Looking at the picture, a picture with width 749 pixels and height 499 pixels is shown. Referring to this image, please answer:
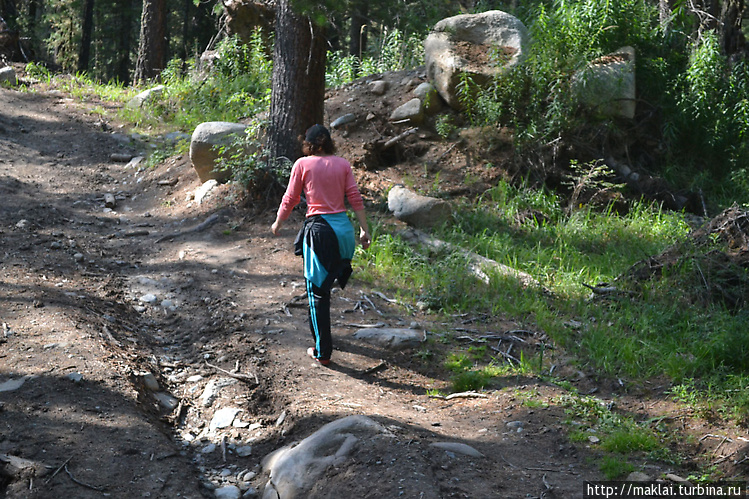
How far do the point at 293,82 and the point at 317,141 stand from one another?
3130 mm

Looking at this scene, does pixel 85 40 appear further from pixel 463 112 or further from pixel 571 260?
pixel 571 260

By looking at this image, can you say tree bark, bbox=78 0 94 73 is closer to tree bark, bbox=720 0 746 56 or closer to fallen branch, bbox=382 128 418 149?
fallen branch, bbox=382 128 418 149

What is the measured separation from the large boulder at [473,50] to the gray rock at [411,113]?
47cm

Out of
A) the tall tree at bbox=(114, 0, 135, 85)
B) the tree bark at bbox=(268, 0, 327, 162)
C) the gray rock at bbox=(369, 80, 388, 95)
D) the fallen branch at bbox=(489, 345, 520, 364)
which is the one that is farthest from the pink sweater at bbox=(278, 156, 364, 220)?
the tall tree at bbox=(114, 0, 135, 85)

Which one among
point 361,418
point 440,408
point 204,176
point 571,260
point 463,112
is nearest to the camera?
point 361,418

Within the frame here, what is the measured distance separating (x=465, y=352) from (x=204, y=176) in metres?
5.10

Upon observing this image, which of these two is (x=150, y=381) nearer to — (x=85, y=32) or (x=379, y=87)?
(x=379, y=87)

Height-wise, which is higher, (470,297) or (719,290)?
(719,290)

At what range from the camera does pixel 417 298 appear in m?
6.93

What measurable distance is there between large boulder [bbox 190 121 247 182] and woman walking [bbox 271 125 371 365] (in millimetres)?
4013

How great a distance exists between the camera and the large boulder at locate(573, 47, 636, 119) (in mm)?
9789

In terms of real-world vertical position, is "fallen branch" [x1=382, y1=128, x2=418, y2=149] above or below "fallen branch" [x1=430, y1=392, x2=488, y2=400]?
above

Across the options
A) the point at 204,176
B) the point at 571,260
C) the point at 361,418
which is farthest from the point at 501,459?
the point at 204,176

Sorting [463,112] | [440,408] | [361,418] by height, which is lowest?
[440,408]
